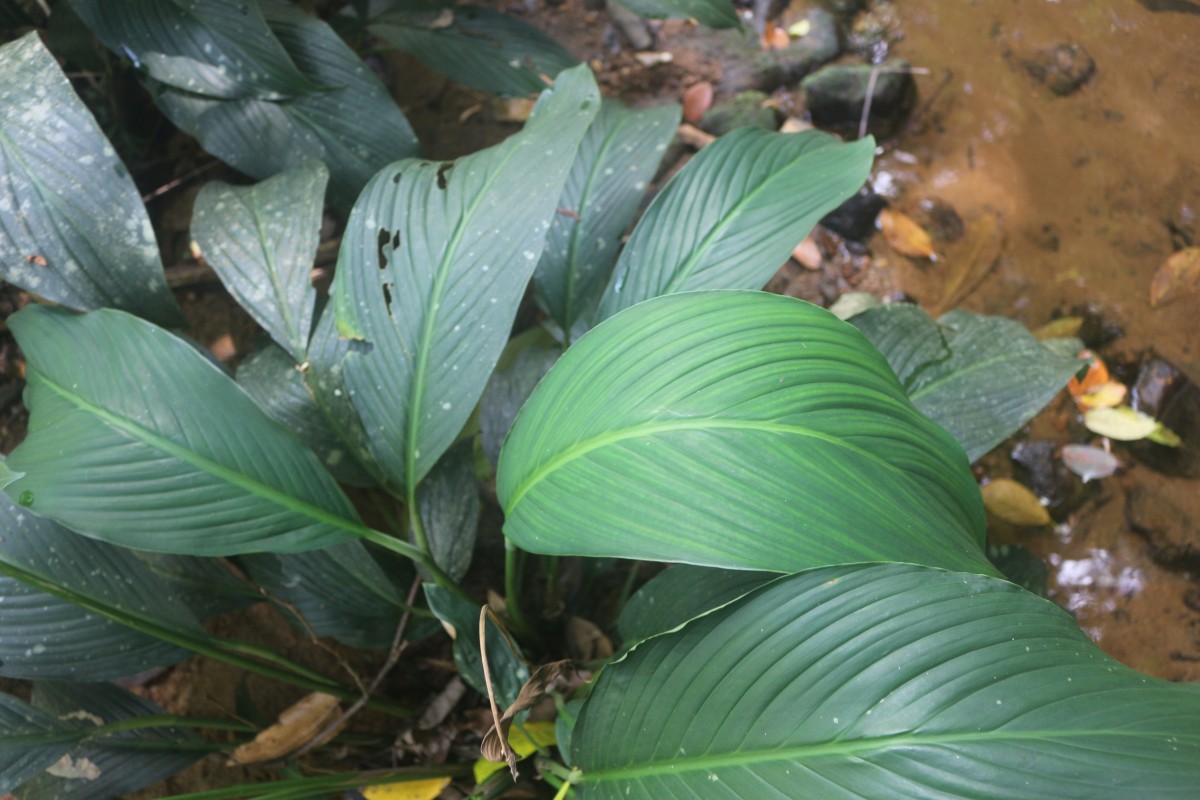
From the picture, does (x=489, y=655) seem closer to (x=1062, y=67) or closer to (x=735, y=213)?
(x=735, y=213)

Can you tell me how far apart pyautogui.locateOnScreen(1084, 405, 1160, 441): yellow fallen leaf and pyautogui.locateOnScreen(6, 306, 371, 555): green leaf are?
1.34 metres

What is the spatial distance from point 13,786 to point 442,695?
53 centimetres

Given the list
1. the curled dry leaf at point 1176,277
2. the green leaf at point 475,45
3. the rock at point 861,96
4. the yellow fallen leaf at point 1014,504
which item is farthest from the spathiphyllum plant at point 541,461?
the rock at point 861,96

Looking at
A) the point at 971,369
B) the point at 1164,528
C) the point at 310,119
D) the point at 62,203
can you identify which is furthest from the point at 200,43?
the point at 1164,528

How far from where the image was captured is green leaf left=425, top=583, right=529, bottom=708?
88 centimetres

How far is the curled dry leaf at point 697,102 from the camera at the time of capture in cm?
175

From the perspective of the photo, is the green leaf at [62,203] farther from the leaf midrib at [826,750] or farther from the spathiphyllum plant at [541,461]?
the leaf midrib at [826,750]

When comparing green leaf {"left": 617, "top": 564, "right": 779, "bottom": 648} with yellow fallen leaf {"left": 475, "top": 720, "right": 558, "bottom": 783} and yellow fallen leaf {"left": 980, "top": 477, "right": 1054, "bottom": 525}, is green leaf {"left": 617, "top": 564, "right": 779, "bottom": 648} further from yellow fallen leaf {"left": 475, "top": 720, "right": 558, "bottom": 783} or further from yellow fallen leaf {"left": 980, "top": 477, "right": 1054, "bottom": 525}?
yellow fallen leaf {"left": 980, "top": 477, "right": 1054, "bottom": 525}

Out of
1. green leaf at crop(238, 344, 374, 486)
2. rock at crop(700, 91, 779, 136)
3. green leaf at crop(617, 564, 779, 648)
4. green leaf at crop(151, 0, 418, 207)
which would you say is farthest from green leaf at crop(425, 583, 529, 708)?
rock at crop(700, 91, 779, 136)

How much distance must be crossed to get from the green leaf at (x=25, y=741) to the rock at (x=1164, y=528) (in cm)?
168

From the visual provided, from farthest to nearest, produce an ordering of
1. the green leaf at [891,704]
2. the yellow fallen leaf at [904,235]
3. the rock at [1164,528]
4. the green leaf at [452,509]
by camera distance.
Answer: the yellow fallen leaf at [904,235] < the rock at [1164,528] < the green leaf at [452,509] < the green leaf at [891,704]

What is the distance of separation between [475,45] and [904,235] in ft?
3.27

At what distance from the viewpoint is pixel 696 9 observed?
4.29 ft

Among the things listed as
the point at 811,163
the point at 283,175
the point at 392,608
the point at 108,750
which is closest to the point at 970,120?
the point at 811,163
